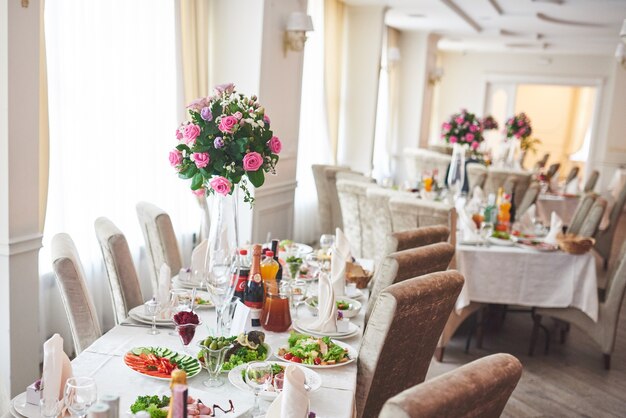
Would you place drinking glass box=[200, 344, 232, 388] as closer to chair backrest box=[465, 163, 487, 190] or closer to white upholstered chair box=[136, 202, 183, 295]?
white upholstered chair box=[136, 202, 183, 295]

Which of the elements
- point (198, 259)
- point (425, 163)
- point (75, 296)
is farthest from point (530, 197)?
point (75, 296)

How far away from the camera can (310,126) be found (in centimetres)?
656

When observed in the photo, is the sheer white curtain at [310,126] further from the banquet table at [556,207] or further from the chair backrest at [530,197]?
the banquet table at [556,207]

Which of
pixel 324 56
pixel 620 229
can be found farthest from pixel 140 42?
pixel 620 229

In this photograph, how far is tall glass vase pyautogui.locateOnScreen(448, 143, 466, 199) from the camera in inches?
197

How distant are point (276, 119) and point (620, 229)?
6.69 metres

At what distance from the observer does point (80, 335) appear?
81.7 inches

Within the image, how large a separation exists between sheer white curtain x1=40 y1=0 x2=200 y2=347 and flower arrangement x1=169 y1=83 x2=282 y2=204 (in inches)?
53.7

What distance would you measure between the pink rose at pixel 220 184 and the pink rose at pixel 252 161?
0.09 metres

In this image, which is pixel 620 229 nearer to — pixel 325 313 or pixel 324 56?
pixel 324 56

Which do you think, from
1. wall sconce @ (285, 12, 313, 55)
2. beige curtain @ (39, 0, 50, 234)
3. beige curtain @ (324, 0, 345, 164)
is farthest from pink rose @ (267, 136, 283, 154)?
beige curtain @ (324, 0, 345, 164)

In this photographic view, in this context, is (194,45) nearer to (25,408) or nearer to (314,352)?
(314,352)

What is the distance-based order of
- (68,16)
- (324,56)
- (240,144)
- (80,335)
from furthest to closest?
(324,56)
(68,16)
(240,144)
(80,335)

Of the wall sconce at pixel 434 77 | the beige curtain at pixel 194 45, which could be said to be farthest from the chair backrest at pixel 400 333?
the wall sconce at pixel 434 77
